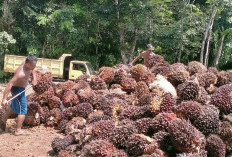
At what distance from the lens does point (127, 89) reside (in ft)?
19.2

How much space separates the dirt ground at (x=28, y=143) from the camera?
14.8ft

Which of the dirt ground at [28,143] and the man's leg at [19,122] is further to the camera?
the man's leg at [19,122]

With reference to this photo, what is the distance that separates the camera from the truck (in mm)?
15672

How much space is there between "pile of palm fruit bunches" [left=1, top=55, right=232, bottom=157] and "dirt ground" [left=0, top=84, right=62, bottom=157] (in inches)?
7.4

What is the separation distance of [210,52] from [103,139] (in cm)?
1964

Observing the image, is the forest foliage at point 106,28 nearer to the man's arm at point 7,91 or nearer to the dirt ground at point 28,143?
the dirt ground at point 28,143

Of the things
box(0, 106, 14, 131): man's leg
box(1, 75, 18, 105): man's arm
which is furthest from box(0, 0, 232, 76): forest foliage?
box(1, 75, 18, 105): man's arm

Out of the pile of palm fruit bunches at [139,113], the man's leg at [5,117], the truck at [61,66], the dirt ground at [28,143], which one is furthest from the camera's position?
the truck at [61,66]

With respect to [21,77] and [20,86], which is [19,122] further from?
[21,77]

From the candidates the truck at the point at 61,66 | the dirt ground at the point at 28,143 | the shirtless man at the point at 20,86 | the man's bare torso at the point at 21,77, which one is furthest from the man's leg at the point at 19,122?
the truck at the point at 61,66

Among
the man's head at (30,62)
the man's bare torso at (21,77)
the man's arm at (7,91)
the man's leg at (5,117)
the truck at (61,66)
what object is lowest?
the truck at (61,66)

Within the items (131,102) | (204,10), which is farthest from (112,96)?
(204,10)

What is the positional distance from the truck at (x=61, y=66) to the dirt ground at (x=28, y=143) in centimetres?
958

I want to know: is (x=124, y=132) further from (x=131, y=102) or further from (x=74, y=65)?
(x=74, y=65)
